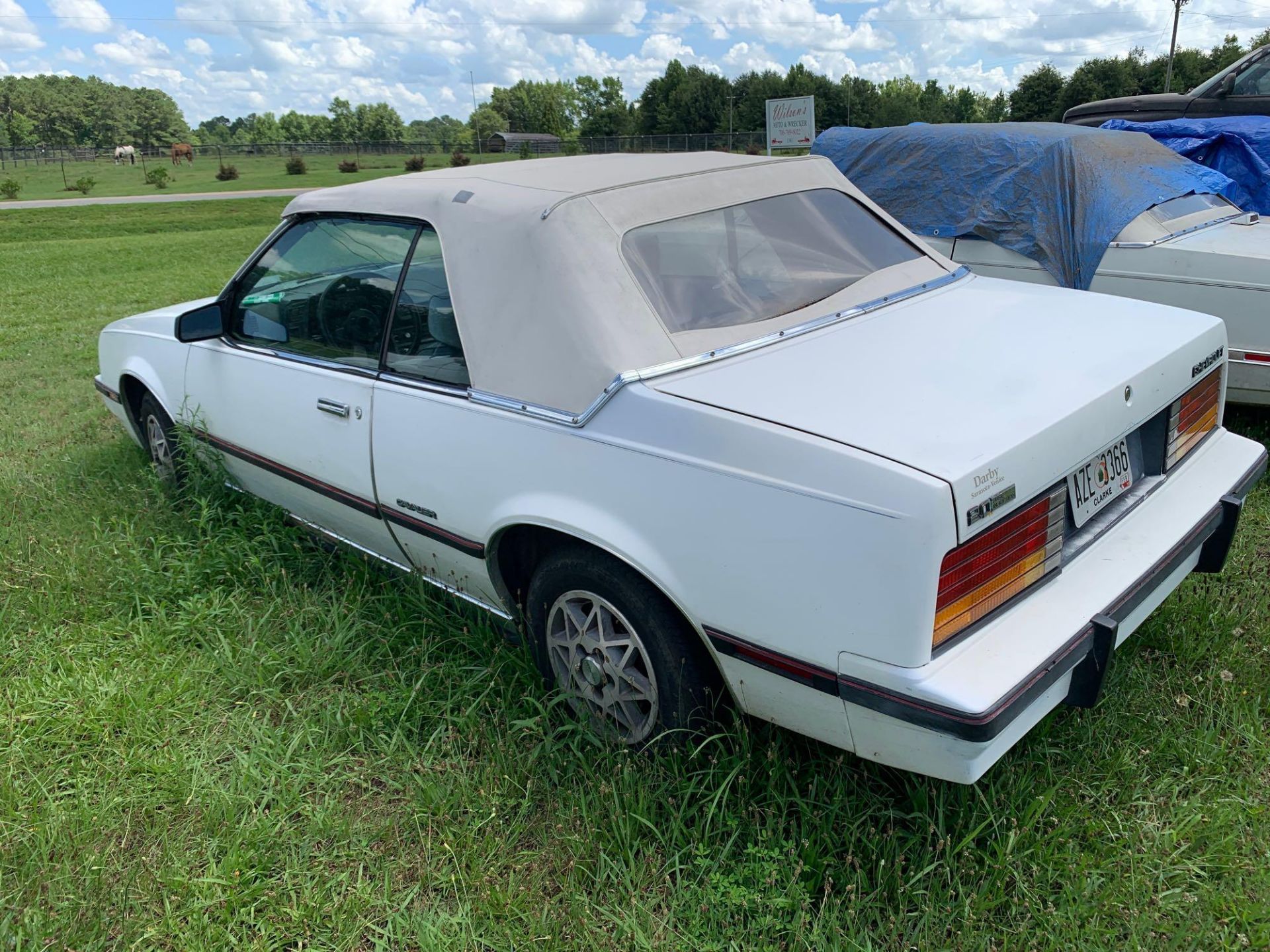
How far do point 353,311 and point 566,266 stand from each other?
3.45ft

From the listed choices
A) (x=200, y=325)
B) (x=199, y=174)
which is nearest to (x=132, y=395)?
(x=200, y=325)

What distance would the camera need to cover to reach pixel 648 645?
8.02 feet

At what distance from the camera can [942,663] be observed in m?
1.96

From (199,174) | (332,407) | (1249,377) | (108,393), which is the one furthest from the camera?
(199,174)

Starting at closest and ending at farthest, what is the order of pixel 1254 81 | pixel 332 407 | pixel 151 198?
1. pixel 332 407
2. pixel 1254 81
3. pixel 151 198

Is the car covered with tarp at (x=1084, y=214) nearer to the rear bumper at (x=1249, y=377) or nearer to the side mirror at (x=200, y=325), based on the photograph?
the rear bumper at (x=1249, y=377)

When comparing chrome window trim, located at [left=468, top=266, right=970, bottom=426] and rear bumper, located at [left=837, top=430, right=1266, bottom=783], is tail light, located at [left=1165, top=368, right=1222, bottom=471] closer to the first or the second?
rear bumper, located at [left=837, top=430, right=1266, bottom=783]

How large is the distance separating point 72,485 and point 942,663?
463 cm

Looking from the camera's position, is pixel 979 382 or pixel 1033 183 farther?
pixel 1033 183

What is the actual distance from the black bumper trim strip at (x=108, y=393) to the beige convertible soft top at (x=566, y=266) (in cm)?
230

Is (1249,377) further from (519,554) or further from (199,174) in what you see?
(199,174)

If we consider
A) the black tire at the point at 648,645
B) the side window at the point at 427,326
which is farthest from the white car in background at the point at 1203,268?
the side window at the point at 427,326

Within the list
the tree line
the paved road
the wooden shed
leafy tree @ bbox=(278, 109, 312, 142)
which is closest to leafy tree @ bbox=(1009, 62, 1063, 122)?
the tree line

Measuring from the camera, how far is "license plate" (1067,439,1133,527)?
234 centimetres
